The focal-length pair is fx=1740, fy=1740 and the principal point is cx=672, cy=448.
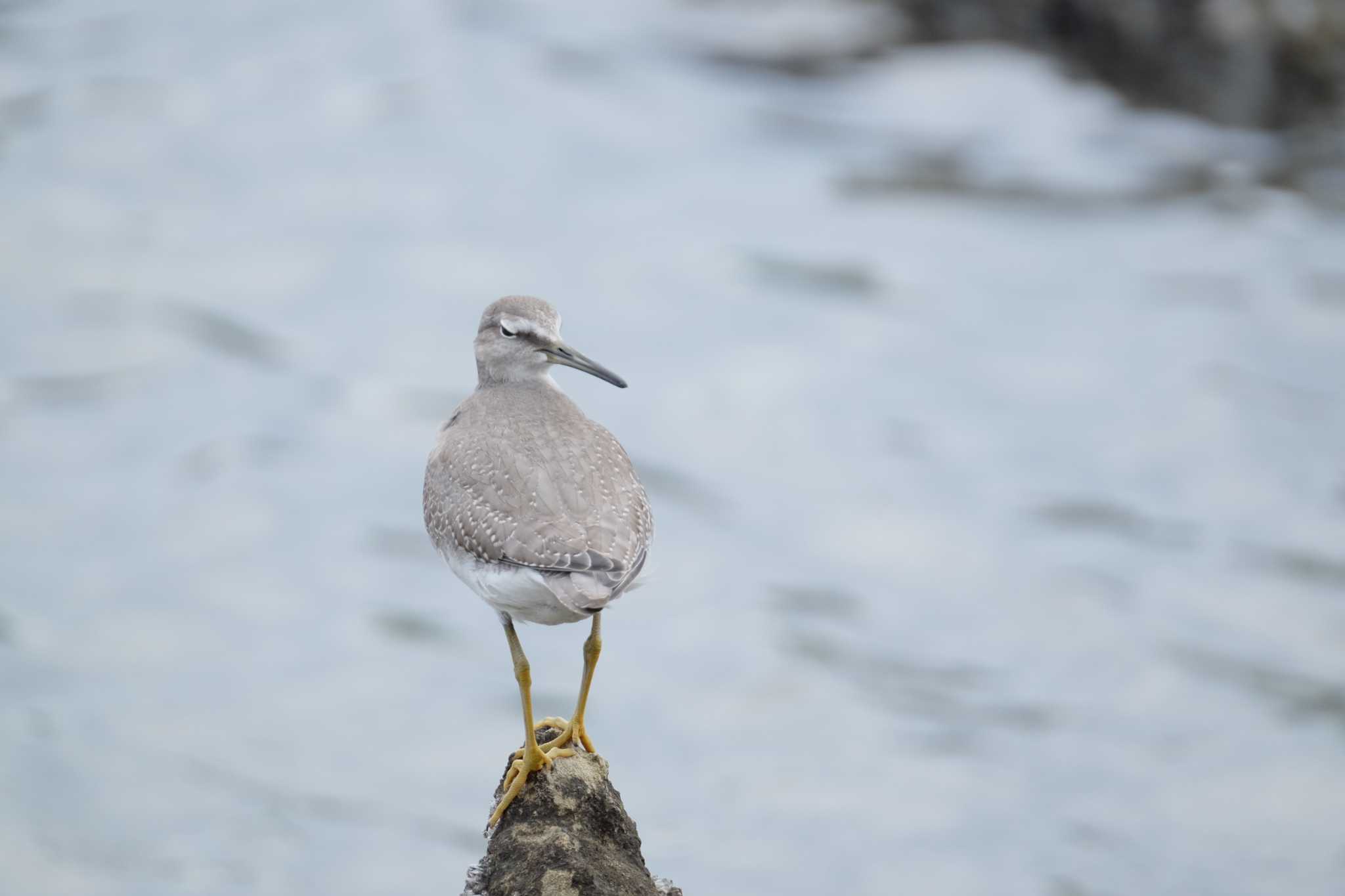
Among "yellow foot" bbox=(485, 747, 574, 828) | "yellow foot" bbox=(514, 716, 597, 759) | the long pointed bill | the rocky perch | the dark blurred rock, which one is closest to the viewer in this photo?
the rocky perch

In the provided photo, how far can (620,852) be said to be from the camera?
10.7 m

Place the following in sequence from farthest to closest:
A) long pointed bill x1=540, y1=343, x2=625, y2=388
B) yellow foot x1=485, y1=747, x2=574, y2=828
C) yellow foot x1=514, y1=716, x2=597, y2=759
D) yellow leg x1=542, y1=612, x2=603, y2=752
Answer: long pointed bill x1=540, y1=343, x2=625, y2=388, yellow foot x1=514, y1=716, x2=597, y2=759, yellow leg x1=542, y1=612, x2=603, y2=752, yellow foot x1=485, y1=747, x2=574, y2=828

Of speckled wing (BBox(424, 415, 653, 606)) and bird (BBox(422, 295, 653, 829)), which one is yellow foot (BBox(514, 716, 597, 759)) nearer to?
bird (BBox(422, 295, 653, 829))

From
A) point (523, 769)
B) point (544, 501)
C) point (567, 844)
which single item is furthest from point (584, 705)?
point (544, 501)

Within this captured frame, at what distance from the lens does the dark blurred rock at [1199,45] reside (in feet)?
124

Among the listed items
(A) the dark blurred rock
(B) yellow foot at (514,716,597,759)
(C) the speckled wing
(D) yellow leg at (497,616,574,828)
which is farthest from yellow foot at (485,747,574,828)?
(A) the dark blurred rock

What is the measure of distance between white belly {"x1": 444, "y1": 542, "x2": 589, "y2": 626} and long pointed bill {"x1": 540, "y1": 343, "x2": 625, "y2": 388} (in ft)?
5.08

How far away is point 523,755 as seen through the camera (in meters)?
11.2

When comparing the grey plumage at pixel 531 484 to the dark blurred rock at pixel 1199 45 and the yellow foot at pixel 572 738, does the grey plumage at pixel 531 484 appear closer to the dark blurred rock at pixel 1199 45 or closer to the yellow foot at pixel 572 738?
the yellow foot at pixel 572 738

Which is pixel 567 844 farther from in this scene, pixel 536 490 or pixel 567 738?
pixel 536 490

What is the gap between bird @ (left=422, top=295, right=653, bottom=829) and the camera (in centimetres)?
1062

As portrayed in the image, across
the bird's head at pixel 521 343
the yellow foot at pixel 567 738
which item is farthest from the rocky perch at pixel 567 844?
the bird's head at pixel 521 343

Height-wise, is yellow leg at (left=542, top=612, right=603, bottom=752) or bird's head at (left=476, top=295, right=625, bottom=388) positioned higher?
bird's head at (left=476, top=295, right=625, bottom=388)

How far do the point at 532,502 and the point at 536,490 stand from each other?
127mm
